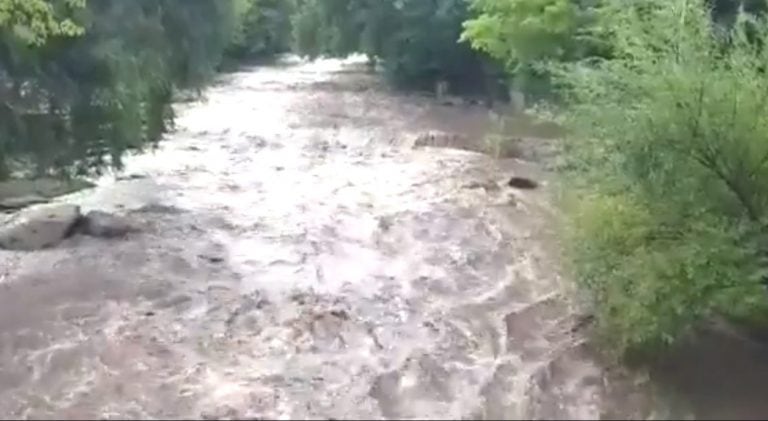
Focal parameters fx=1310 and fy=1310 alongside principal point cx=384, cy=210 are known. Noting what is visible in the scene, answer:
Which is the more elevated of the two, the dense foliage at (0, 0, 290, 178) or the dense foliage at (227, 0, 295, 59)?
the dense foliage at (0, 0, 290, 178)

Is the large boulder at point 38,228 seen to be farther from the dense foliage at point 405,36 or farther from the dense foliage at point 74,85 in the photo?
the dense foliage at point 405,36

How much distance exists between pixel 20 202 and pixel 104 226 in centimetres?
288

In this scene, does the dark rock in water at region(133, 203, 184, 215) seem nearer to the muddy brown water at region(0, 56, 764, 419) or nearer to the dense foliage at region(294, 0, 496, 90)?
the muddy brown water at region(0, 56, 764, 419)

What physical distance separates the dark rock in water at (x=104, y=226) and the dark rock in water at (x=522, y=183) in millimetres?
7863

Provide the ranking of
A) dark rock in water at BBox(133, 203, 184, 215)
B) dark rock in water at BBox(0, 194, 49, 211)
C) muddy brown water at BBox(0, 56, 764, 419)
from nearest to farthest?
muddy brown water at BBox(0, 56, 764, 419)
dark rock in water at BBox(133, 203, 184, 215)
dark rock in water at BBox(0, 194, 49, 211)

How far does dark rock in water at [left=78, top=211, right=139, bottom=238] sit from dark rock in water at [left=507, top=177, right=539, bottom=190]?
25.8 feet

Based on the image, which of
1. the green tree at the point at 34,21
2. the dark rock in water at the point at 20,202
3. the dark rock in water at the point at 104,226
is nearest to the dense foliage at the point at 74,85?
the green tree at the point at 34,21

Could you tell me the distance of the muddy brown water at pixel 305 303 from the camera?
13.1m

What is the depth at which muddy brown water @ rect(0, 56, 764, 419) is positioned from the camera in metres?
13.1

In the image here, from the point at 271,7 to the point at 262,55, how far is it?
3.20 m

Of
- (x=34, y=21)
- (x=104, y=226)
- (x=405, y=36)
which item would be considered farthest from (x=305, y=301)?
(x=405, y=36)

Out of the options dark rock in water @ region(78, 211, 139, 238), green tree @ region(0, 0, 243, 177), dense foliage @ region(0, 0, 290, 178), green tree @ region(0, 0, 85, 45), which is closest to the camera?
green tree @ region(0, 0, 85, 45)

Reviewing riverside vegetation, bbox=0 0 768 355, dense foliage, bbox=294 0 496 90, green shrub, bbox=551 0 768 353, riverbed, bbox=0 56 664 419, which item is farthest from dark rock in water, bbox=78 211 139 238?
dense foliage, bbox=294 0 496 90

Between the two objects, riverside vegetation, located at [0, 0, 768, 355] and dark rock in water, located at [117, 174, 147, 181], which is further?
dark rock in water, located at [117, 174, 147, 181]
